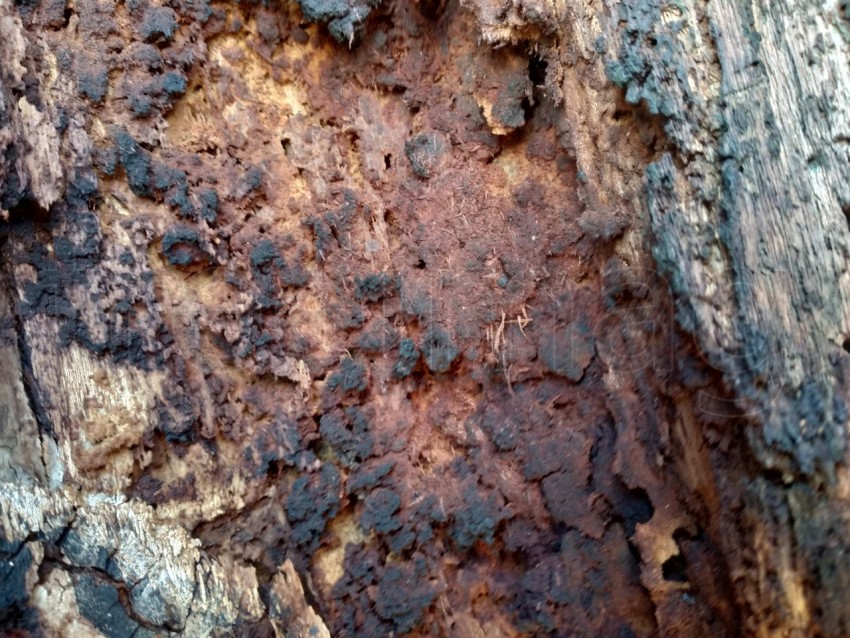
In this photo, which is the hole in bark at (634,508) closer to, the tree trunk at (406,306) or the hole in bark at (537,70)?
the tree trunk at (406,306)

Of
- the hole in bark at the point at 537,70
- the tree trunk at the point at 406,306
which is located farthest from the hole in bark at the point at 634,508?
the hole in bark at the point at 537,70

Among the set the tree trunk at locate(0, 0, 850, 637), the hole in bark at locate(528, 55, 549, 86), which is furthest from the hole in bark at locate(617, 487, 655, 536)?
the hole in bark at locate(528, 55, 549, 86)

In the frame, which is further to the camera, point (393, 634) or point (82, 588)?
point (393, 634)

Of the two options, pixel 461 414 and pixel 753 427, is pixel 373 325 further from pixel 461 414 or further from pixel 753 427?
pixel 753 427

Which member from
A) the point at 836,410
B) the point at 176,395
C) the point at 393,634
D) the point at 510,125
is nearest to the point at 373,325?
the point at 176,395

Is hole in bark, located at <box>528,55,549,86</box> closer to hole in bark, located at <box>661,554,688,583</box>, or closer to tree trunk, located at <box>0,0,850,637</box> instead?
tree trunk, located at <box>0,0,850,637</box>

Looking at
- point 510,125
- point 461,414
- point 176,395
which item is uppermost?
point 510,125

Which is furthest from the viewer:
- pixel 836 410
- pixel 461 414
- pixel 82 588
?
pixel 461 414

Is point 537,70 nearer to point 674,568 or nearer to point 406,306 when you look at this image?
point 406,306
